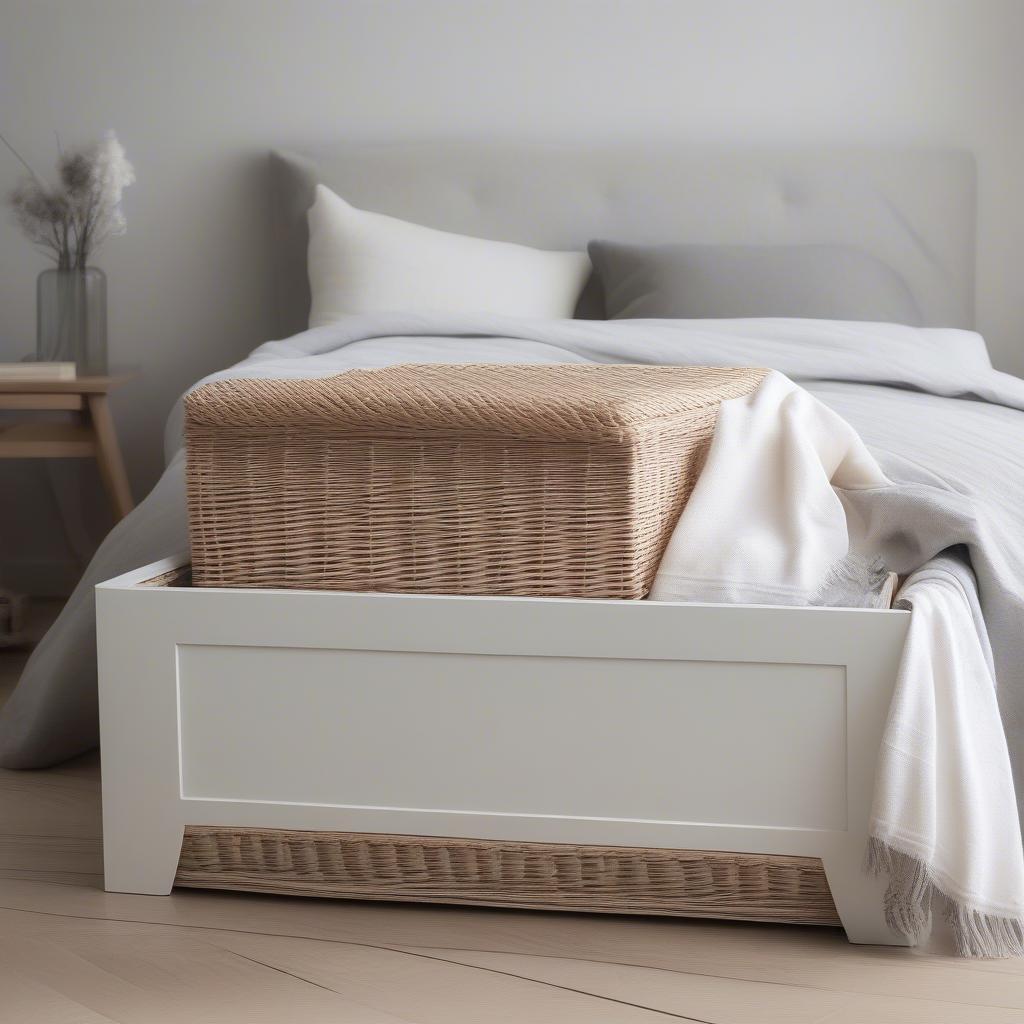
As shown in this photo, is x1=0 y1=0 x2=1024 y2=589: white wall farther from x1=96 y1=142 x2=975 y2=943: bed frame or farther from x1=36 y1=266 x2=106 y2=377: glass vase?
x1=96 y1=142 x2=975 y2=943: bed frame

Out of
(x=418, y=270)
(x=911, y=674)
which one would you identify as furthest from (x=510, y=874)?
(x=418, y=270)

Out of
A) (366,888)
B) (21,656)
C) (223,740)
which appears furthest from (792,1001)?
(21,656)

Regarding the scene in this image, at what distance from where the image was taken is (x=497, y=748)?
1.36 meters

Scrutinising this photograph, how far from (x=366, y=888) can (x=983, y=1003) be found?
2.04ft

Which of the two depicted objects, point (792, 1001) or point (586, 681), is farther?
point (586, 681)

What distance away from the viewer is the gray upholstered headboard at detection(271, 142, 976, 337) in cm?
326

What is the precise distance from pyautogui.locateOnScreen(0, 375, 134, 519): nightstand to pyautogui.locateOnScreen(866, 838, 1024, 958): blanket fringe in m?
2.21

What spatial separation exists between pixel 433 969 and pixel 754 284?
6.68 ft

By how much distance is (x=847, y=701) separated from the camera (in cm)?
128

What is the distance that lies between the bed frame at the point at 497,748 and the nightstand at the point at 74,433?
5.39ft

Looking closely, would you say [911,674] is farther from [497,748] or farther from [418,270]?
[418,270]

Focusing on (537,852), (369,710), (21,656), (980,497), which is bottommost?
(21,656)

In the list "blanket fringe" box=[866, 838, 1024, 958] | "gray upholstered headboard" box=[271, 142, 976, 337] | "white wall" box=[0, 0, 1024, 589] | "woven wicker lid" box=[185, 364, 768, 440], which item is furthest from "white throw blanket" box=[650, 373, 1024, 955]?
"white wall" box=[0, 0, 1024, 589]

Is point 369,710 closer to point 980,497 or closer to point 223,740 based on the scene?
point 223,740
